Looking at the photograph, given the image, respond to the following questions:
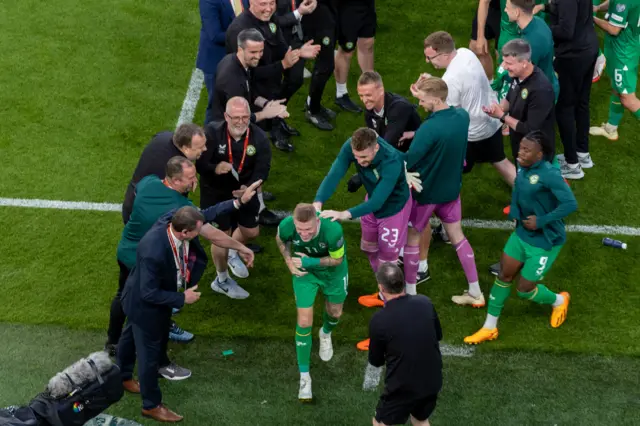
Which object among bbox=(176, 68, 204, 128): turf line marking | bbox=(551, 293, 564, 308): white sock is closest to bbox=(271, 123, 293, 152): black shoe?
bbox=(176, 68, 204, 128): turf line marking

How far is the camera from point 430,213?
8.00m

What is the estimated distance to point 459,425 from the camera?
710 cm

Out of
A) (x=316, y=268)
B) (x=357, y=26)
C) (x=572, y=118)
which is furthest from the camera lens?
(x=357, y=26)

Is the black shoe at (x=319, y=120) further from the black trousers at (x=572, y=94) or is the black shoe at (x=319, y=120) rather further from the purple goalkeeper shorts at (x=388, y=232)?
the purple goalkeeper shorts at (x=388, y=232)

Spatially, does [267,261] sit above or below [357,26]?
below

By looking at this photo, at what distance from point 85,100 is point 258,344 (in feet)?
14.6

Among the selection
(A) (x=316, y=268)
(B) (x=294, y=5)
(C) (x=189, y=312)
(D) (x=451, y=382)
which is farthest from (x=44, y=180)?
(D) (x=451, y=382)

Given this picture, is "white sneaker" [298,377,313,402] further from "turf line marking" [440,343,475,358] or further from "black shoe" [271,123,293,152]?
"black shoe" [271,123,293,152]

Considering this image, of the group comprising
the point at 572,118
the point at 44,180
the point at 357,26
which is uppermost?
the point at 357,26

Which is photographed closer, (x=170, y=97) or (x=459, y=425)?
(x=459, y=425)

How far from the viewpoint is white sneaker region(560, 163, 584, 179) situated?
9.81 meters

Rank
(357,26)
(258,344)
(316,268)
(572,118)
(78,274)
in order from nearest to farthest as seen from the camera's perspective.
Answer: (316,268)
(258,344)
(78,274)
(572,118)
(357,26)

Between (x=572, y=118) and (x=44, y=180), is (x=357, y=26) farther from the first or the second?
(x=44, y=180)

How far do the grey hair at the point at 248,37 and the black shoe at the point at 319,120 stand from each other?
88.1 inches
